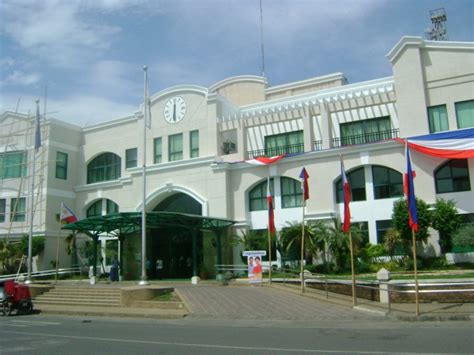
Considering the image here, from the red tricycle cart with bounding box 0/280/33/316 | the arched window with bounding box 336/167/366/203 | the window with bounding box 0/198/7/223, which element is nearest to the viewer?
the red tricycle cart with bounding box 0/280/33/316

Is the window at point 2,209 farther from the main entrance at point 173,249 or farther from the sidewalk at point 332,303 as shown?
the sidewalk at point 332,303

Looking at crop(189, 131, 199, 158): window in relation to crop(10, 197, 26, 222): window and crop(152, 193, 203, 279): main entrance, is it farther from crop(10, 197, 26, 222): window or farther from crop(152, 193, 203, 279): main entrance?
crop(10, 197, 26, 222): window

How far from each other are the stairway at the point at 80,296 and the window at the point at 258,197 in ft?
42.1

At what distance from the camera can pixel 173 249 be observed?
36.6m

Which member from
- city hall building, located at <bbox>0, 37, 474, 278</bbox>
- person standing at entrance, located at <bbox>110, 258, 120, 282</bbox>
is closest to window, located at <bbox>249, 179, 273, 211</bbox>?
city hall building, located at <bbox>0, 37, 474, 278</bbox>

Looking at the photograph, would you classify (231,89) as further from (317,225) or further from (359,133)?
(317,225)

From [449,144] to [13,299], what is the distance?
23.2 metres

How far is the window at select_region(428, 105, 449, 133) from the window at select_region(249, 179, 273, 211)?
37.5 ft

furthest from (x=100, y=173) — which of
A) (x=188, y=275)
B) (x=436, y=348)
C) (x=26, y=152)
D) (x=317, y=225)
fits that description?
(x=436, y=348)

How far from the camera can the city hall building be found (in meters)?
28.9

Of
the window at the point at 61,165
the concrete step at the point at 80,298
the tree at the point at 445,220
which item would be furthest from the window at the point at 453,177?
the window at the point at 61,165

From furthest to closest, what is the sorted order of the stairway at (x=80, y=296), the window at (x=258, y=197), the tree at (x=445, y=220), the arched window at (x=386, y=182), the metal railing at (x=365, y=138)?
the window at (x=258, y=197) < the metal railing at (x=365, y=138) < the arched window at (x=386, y=182) < the tree at (x=445, y=220) < the stairway at (x=80, y=296)

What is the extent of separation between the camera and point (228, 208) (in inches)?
1328

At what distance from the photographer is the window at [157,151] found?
3831cm
